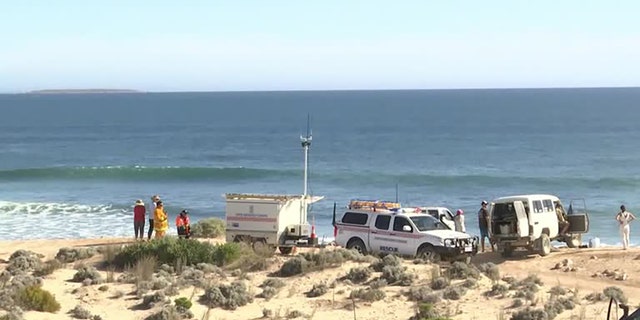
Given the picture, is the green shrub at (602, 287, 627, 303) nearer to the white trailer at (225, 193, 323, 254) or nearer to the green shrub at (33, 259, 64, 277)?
the white trailer at (225, 193, 323, 254)

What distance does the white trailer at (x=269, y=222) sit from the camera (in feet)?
76.8

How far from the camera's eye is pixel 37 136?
366 ft

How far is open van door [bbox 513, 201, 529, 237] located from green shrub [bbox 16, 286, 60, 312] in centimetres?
1308

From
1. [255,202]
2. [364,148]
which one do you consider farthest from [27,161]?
[255,202]

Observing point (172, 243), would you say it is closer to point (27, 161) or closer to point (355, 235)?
point (355, 235)

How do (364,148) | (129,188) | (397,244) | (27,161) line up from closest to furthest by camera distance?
1. (397,244)
2. (129,188)
3. (27,161)
4. (364,148)

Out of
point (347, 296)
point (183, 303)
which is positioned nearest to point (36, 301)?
point (183, 303)

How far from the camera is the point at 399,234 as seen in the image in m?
23.1

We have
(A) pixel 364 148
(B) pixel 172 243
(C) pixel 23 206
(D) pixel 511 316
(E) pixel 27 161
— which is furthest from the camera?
(A) pixel 364 148

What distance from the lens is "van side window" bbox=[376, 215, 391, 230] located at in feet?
76.9

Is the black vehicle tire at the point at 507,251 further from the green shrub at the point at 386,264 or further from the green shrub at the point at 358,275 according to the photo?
the green shrub at the point at 358,275

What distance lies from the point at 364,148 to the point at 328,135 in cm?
2126

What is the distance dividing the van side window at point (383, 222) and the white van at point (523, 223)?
3609mm

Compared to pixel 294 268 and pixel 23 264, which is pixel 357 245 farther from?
pixel 23 264
